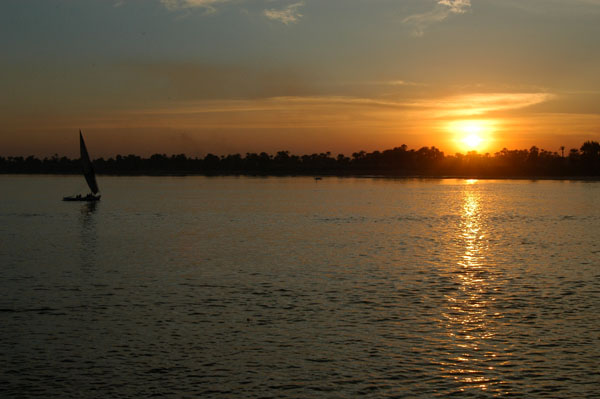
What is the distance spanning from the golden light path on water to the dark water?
8 cm

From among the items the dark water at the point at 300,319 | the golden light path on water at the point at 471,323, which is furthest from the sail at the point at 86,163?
the golden light path on water at the point at 471,323

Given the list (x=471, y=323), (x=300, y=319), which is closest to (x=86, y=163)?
(x=300, y=319)

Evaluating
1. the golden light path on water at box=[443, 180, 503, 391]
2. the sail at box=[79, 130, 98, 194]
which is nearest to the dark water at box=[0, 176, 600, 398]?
the golden light path on water at box=[443, 180, 503, 391]

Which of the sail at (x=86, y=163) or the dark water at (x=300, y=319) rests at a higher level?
the sail at (x=86, y=163)

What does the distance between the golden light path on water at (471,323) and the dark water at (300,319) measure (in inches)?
3.1

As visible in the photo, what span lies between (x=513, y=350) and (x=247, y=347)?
9075 millimetres

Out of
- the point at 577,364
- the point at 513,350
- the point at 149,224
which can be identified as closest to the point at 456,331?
the point at 513,350

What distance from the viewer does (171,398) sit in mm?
16578

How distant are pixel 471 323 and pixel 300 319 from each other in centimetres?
686

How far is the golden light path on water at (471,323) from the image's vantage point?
18.3 metres

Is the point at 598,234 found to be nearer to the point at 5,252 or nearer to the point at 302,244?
the point at 302,244

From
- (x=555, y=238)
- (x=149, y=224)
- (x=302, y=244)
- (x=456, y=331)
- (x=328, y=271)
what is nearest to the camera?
(x=456, y=331)

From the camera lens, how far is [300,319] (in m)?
25.1

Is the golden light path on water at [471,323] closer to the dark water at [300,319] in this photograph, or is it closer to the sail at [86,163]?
the dark water at [300,319]
